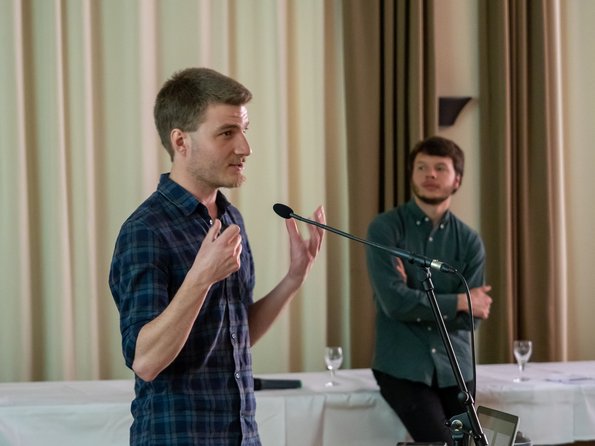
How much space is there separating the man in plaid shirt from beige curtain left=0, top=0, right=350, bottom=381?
83.1 inches

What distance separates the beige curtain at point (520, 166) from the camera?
4508 mm

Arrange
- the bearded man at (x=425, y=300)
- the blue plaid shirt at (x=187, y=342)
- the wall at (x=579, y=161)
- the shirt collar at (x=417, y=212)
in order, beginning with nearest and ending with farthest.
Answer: the blue plaid shirt at (x=187, y=342)
the bearded man at (x=425, y=300)
the shirt collar at (x=417, y=212)
the wall at (x=579, y=161)

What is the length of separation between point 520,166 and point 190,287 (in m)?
3.22

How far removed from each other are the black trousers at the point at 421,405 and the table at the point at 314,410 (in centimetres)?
10

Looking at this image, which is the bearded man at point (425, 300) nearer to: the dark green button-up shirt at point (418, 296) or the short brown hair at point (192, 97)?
the dark green button-up shirt at point (418, 296)

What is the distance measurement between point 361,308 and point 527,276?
903 millimetres

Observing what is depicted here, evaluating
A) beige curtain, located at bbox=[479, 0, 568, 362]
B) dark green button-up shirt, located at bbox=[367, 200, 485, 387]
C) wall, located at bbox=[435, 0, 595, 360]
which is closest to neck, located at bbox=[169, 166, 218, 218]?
dark green button-up shirt, located at bbox=[367, 200, 485, 387]

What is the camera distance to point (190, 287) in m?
1.64

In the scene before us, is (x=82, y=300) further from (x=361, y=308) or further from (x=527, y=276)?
(x=527, y=276)

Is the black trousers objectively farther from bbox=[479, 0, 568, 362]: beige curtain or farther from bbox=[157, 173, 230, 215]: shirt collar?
bbox=[479, 0, 568, 362]: beige curtain

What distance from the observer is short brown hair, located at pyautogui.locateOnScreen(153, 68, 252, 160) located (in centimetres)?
191

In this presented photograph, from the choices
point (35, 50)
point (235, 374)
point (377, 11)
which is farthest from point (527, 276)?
point (235, 374)

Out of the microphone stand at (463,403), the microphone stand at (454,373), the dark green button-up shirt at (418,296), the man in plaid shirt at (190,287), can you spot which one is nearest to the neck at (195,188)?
the man in plaid shirt at (190,287)

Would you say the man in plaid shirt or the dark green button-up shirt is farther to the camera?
the dark green button-up shirt
